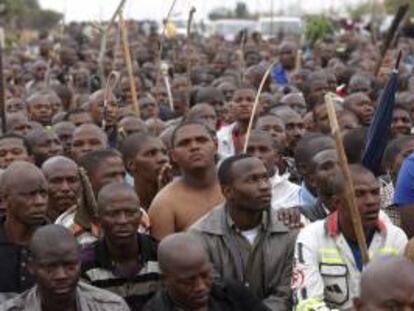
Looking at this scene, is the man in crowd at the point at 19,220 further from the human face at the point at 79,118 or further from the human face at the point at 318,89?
the human face at the point at 318,89

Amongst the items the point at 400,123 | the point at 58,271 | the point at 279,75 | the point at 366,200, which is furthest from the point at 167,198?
the point at 279,75

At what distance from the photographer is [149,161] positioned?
7.95m

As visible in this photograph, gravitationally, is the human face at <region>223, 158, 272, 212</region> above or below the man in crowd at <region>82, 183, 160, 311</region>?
above

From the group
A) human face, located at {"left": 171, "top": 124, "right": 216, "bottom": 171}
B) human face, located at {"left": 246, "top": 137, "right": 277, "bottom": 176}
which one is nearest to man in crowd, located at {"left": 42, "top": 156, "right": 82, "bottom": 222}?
human face, located at {"left": 171, "top": 124, "right": 216, "bottom": 171}

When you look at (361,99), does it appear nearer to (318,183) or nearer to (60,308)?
(318,183)

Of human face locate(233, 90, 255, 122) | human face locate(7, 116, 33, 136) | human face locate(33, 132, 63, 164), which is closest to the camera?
human face locate(33, 132, 63, 164)

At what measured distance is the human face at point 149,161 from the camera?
792 cm

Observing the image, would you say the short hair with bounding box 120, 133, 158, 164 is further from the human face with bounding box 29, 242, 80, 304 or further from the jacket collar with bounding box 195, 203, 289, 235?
the human face with bounding box 29, 242, 80, 304

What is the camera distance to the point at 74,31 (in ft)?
102

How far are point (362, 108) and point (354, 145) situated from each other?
7.69 feet

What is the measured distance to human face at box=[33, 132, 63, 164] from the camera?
877 centimetres

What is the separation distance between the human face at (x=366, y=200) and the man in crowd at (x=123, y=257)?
0.98 meters

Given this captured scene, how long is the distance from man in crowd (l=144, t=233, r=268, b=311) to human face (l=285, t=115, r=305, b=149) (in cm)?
401

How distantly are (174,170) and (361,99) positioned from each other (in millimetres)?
3079
